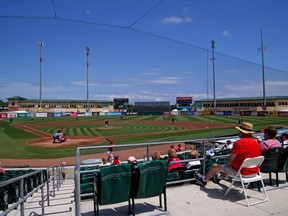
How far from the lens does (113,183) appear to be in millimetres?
3930

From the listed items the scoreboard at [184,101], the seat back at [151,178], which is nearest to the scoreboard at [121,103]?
the scoreboard at [184,101]

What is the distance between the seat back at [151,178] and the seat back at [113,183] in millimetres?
217

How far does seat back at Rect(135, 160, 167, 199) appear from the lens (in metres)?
4.15

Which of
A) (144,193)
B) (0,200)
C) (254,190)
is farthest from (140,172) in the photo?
(0,200)

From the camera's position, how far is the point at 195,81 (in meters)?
15.4

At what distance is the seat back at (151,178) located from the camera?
415 cm

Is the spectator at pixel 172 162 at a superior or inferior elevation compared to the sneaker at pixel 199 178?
superior

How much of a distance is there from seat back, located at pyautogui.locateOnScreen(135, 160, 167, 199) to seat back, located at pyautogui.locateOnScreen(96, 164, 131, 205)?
0.22 m

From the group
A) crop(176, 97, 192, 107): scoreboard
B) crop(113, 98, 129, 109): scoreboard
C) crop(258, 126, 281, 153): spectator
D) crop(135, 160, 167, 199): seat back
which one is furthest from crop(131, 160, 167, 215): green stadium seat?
crop(113, 98, 129, 109): scoreboard

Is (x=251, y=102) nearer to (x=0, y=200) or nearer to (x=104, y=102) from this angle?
(x=0, y=200)

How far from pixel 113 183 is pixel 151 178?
62 cm

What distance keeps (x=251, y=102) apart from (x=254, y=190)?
16.5 metres

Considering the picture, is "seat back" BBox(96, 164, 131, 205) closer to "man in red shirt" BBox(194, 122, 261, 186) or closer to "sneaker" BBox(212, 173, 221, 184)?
"man in red shirt" BBox(194, 122, 261, 186)

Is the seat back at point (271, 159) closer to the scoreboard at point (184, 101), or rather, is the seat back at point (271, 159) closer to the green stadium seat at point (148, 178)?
the green stadium seat at point (148, 178)
